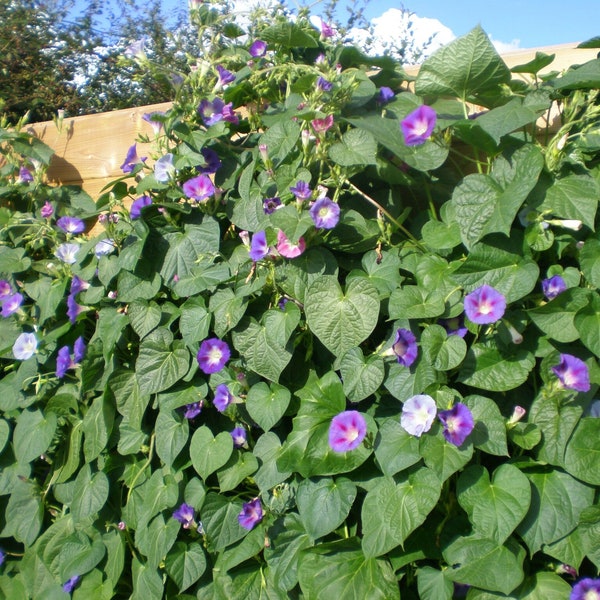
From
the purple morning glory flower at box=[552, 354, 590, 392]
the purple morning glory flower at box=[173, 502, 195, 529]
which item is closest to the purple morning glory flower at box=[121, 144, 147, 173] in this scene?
the purple morning glory flower at box=[173, 502, 195, 529]

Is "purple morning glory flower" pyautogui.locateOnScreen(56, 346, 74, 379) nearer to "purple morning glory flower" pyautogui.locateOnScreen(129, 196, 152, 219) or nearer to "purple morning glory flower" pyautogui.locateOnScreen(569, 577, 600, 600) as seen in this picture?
"purple morning glory flower" pyautogui.locateOnScreen(129, 196, 152, 219)

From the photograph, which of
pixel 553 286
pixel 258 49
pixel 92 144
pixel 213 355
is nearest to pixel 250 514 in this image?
pixel 213 355

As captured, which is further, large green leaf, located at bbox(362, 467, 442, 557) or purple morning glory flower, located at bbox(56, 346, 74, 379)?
purple morning glory flower, located at bbox(56, 346, 74, 379)

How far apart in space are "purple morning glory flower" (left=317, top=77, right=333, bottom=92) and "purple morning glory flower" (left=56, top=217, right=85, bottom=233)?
1067 mm

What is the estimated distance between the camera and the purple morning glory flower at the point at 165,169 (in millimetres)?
1997

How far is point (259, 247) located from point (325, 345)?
Answer: 0.32 metres

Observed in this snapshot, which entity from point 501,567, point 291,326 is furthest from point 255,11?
point 501,567

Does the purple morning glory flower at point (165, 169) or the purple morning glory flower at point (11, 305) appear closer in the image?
the purple morning glory flower at point (165, 169)

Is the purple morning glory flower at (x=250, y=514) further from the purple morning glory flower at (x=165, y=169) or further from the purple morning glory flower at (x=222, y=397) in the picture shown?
the purple morning glory flower at (x=165, y=169)

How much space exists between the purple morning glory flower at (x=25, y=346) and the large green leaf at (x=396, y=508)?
51.7 inches

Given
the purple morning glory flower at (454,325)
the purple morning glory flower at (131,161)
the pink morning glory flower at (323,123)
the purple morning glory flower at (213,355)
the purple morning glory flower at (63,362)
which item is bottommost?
the purple morning glory flower at (63,362)

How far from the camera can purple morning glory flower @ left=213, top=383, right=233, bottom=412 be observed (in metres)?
1.87

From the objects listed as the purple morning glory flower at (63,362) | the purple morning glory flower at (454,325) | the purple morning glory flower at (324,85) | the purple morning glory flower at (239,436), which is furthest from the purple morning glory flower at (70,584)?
the purple morning glory flower at (324,85)

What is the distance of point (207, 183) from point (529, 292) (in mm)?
969
